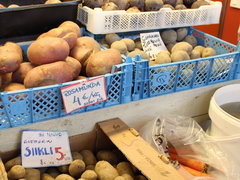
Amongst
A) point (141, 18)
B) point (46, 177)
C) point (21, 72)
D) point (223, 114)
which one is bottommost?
point (46, 177)

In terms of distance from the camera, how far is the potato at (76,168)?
959 millimetres

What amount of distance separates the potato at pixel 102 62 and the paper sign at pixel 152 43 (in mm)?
340

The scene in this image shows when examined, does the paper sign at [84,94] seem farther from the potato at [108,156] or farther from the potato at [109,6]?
the potato at [109,6]

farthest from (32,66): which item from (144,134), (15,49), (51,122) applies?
(144,134)

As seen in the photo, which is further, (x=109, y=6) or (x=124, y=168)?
(x=109, y=6)

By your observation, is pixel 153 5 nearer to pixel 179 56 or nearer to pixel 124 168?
pixel 179 56

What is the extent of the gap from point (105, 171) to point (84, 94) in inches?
10.1

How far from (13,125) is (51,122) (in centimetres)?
12

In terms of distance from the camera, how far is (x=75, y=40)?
3.79 ft

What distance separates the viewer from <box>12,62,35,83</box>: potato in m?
1.04

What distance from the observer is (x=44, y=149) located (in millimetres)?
975

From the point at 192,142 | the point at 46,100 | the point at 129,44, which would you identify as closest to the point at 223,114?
the point at 192,142

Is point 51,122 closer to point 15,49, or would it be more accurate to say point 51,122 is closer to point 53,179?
point 53,179

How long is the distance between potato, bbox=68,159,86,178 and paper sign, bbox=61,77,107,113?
168mm
